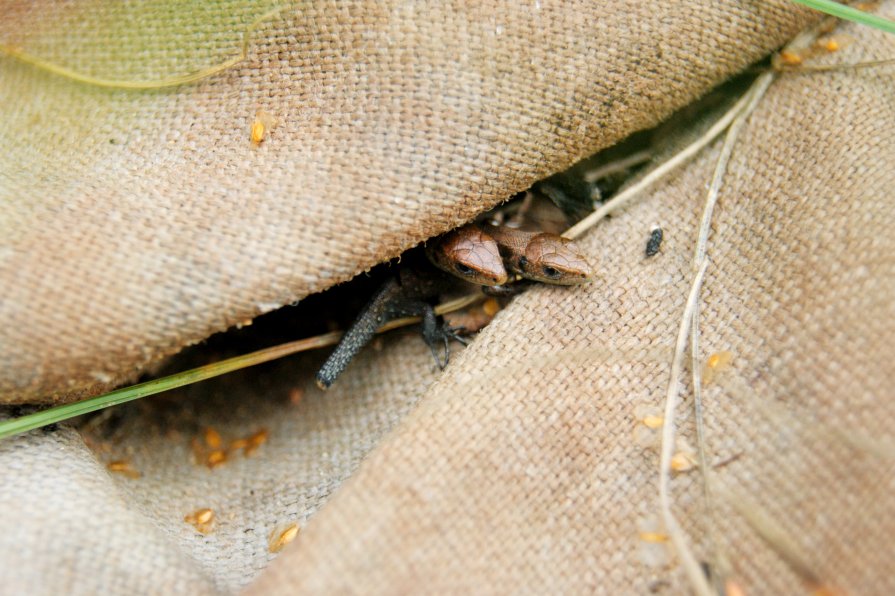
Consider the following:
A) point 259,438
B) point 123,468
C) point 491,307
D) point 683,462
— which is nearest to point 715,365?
point 683,462

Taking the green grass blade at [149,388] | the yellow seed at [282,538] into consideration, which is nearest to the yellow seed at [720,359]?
the green grass blade at [149,388]

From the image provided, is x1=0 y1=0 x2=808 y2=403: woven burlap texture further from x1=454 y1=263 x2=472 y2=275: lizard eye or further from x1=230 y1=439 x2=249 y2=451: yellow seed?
x1=230 y1=439 x2=249 y2=451: yellow seed

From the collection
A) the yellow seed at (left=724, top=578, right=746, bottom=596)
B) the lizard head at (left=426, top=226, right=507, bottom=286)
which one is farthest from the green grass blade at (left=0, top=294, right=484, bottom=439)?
the yellow seed at (left=724, top=578, right=746, bottom=596)

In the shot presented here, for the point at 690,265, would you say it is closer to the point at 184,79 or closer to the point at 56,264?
the point at 184,79

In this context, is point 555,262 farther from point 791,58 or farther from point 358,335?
point 791,58

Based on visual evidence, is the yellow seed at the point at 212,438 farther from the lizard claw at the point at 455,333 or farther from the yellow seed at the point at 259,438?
the lizard claw at the point at 455,333

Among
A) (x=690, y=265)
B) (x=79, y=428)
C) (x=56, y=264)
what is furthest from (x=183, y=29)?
(x=690, y=265)
